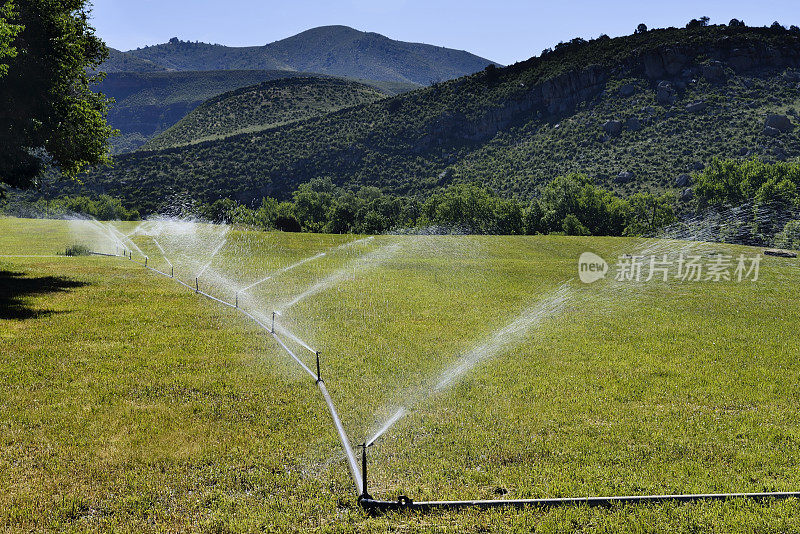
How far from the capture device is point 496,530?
4.86 metres

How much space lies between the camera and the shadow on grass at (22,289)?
1329 centimetres

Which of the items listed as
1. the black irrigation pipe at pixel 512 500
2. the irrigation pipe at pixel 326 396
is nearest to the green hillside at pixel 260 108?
the irrigation pipe at pixel 326 396

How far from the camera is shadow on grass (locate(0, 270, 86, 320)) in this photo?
43.6 feet

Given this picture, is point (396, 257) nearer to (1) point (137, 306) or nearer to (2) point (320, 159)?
(1) point (137, 306)

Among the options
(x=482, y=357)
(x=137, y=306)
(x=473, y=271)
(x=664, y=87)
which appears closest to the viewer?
(x=482, y=357)

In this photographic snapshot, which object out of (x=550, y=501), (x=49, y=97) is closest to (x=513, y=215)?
(x=49, y=97)

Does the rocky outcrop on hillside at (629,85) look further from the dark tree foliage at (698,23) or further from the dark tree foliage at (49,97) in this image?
the dark tree foliage at (49,97)

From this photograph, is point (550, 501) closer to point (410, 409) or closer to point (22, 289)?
point (410, 409)

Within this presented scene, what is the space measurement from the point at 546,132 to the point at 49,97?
105 metres

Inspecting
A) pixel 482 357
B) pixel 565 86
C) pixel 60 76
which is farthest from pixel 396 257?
pixel 565 86

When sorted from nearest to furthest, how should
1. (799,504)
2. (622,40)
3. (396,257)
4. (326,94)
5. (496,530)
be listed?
(496,530)
(799,504)
(396,257)
(622,40)
(326,94)

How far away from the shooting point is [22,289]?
16.6 meters

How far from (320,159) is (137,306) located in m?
109

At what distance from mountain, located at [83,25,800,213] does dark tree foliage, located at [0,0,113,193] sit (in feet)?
261
